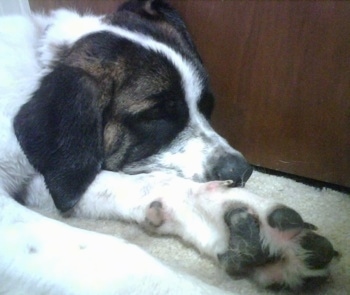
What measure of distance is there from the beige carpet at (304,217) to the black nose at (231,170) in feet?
0.69

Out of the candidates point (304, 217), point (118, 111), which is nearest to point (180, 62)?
point (118, 111)

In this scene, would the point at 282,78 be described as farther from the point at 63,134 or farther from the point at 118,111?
the point at 63,134

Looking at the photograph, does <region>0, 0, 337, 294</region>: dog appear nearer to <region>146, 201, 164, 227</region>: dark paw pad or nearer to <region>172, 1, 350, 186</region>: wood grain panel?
<region>146, 201, 164, 227</region>: dark paw pad

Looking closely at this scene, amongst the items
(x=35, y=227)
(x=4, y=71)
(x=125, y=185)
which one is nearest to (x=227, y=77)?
(x=125, y=185)

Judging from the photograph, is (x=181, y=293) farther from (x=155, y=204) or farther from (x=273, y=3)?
(x=273, y=3)

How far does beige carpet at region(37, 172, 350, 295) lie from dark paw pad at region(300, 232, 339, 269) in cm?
8

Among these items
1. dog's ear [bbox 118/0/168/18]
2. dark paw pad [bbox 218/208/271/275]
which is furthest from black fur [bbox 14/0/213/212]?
dark paw pad [bbox 218/208/271/275]

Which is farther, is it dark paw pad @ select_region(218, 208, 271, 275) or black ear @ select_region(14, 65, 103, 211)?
Answer: black ear @ select_region(14, 65, 103, 211)

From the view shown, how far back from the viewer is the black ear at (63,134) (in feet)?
3.47

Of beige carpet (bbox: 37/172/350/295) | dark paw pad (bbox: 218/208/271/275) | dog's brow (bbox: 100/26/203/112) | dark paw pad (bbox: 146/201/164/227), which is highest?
dog's brow (bbox: 100/26/203/112)

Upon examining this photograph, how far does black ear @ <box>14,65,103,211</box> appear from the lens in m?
1.06

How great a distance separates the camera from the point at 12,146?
3.58ft

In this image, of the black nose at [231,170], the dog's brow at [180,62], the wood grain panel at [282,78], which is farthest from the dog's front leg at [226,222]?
the wood grain panel at [282,78]

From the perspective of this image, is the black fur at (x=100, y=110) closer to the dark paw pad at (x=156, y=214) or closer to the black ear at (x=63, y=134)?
the black ear at (x=63, y=134)
